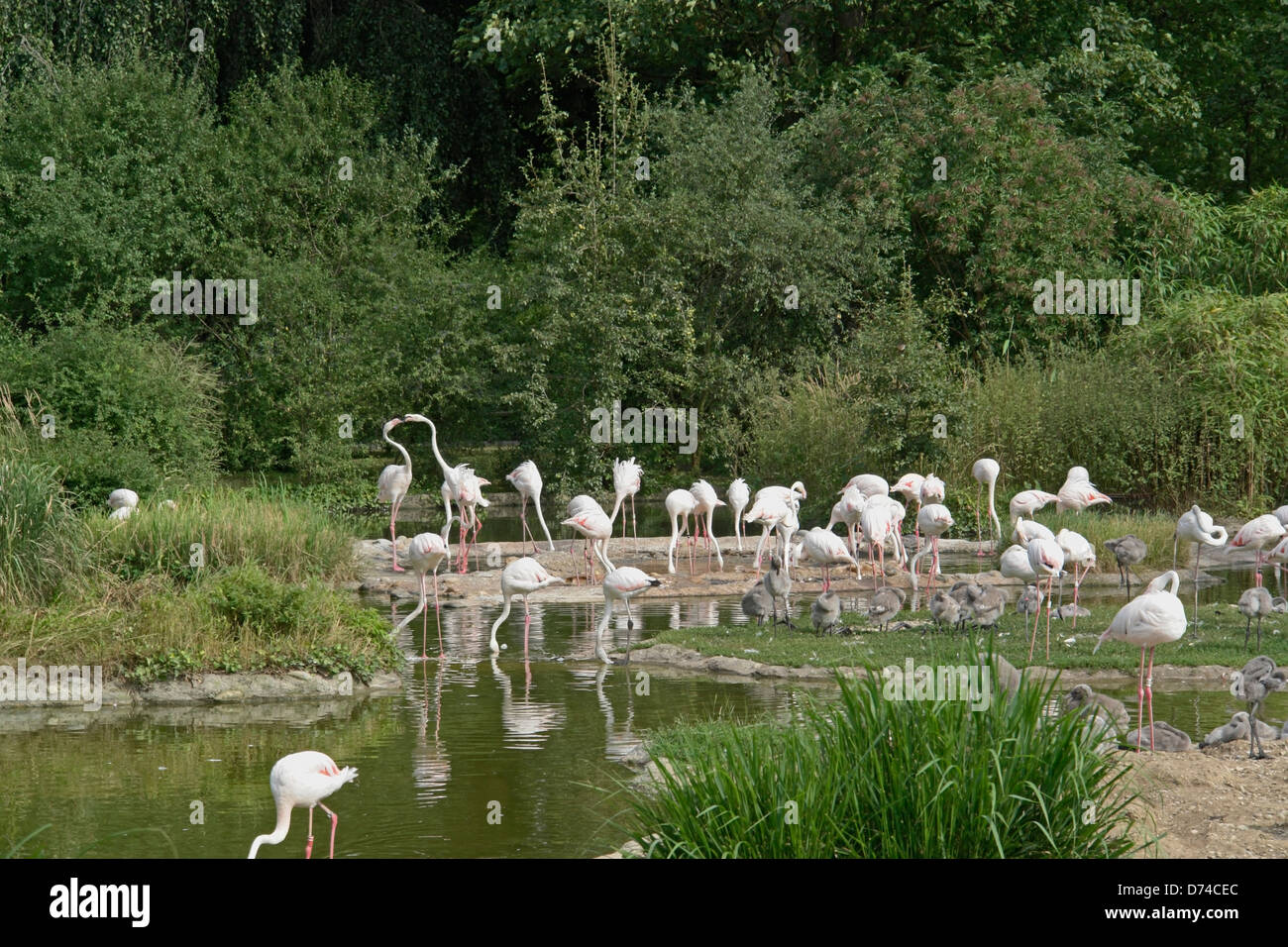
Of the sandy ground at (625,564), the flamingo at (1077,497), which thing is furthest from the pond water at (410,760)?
the flamingo at (1077,497)

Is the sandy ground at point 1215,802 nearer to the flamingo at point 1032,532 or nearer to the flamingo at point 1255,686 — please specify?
the flamingo at point 1255,686

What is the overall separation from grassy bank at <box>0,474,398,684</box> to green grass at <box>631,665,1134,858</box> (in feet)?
16.3

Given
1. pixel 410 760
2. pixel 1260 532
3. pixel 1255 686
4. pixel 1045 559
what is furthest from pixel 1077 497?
pixel 410 760

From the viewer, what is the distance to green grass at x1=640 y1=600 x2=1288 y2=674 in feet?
30.8

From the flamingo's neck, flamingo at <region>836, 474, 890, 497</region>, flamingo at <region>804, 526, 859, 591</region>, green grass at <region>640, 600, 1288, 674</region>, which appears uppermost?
flamingo at <region>836, 474, 890, 497</region>

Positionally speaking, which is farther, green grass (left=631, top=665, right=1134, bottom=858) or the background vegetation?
the background vegetation

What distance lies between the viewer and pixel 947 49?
27.2 m

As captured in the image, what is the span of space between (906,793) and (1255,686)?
324 centimetres

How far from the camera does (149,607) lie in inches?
370

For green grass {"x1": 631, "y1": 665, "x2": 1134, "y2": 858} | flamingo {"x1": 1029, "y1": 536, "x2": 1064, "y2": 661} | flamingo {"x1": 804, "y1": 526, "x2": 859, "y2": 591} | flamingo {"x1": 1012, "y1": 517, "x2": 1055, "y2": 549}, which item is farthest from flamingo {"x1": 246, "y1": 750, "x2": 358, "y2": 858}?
flamingo {"x1": 804, "y1": 526, "x2": 859, "y2": 591}

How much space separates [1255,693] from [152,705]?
6431 millimetres

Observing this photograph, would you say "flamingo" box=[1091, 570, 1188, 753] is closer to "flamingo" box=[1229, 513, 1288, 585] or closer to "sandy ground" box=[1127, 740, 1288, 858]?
"sandy ground" box=[1127, 740, 1288, 858]

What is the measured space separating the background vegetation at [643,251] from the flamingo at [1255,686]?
401 inches
